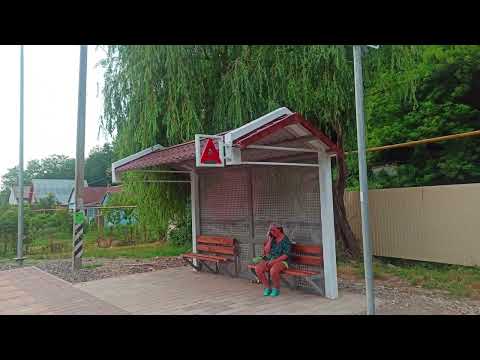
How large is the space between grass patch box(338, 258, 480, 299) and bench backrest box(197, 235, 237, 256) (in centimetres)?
248

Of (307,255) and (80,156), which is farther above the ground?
(80,156)

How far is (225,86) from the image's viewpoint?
873cm

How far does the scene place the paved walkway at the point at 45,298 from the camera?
653 cm

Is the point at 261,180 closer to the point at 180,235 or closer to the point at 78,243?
the point at 78,243

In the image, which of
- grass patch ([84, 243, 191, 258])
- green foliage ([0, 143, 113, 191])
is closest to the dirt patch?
grass patch ([84, 243, 191, 258])

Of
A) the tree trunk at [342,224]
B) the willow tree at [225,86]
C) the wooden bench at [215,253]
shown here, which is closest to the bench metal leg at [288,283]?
the wooden bench at [215,253]

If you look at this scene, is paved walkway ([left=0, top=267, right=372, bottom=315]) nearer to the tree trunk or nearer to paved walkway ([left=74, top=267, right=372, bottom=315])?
paved walkway ([left=74, top=267, right=372, bottom=315])

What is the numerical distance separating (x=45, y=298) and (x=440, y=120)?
11.6m

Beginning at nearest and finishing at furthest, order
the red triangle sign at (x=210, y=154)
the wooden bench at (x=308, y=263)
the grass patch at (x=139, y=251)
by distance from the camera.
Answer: the red triangle sign at (x=210, y=154) → the wooden bench at (x=308, y=263) → the grass patch at (x=139, y=251)

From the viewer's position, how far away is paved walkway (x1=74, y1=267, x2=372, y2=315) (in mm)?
6102

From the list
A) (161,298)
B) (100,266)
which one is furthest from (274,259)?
(100,266)

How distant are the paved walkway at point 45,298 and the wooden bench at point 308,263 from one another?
8.97ft

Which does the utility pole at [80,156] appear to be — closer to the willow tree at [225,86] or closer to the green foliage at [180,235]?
the willow tree at [225,86]

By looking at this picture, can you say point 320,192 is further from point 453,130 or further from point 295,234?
point 453,130
